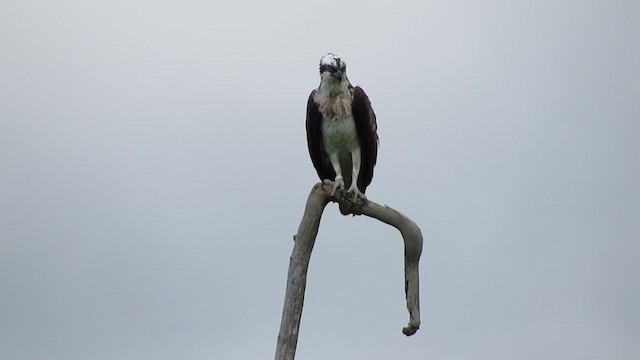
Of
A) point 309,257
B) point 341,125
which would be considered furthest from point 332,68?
point 309,257

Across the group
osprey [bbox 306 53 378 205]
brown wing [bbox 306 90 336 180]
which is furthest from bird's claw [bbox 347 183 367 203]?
brown wing [bbox 306 90 336 180]

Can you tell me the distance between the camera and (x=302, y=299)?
40.2 feet

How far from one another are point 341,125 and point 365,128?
31 centimetres

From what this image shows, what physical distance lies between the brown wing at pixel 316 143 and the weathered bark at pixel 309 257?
1.86 m

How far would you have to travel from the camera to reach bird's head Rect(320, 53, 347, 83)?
14312 millimetres

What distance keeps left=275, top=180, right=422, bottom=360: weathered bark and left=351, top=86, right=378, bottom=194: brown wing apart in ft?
5.64

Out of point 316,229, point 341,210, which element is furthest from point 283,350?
point 341,210

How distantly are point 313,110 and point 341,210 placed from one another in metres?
1.59

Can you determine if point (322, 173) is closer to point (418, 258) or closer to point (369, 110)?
point (369, 110)

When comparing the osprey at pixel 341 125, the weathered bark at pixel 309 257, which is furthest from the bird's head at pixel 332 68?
the weathered bark at pixel 309 257

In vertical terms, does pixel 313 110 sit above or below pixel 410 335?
above

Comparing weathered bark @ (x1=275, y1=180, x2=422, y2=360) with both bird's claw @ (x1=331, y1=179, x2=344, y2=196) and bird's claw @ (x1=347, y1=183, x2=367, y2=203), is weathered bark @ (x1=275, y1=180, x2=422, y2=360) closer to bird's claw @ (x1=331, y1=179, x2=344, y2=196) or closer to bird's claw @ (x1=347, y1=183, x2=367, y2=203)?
bird's claw @ (x1=331, y1=179, x2=344, y2=196)

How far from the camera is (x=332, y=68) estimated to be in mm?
14312

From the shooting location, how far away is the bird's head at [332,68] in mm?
14312
